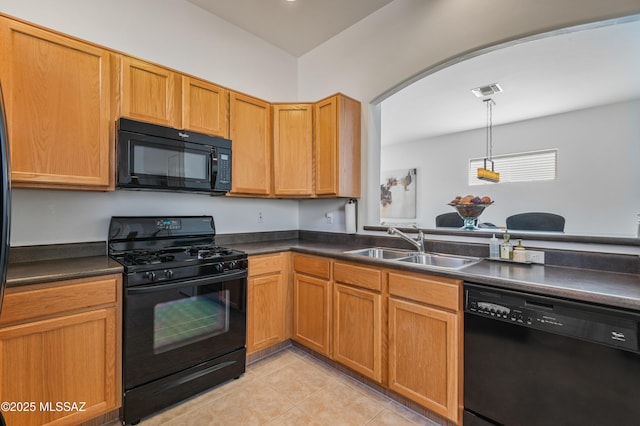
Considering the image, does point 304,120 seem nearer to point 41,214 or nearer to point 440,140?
point 41,214

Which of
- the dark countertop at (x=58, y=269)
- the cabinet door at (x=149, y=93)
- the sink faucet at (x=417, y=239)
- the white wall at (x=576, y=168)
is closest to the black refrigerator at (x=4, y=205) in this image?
the dark countertop at (x=58, y=269)

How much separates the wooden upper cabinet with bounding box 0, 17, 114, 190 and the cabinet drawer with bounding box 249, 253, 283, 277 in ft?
3.75

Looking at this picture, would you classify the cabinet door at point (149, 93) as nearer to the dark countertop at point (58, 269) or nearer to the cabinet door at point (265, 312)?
the dark countertop at point (58, 269)

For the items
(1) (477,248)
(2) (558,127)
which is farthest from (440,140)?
(1) (477,248)

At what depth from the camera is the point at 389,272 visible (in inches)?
77.2

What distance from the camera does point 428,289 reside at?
68.7 inches

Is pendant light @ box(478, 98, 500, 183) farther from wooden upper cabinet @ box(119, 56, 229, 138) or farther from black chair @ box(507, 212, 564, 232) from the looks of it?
wooden upper cabinet @ box(119, 56, 229, 138)

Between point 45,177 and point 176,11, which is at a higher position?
point 176,11

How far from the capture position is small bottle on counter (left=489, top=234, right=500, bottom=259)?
1.96m

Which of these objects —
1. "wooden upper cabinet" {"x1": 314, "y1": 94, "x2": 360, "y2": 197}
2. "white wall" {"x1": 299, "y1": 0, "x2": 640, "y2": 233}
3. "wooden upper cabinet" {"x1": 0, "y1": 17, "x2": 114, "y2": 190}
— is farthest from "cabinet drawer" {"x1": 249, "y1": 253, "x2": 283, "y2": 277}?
"wooden upper cabinet" {"x1": 0, "y1": 17, "x2": 114, "y2": 190}

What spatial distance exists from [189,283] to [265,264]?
2.22 ft

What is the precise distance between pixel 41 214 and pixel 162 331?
112cm

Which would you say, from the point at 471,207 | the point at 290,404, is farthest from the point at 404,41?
the point at 290,404

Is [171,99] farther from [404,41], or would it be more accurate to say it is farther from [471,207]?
[471,207]
